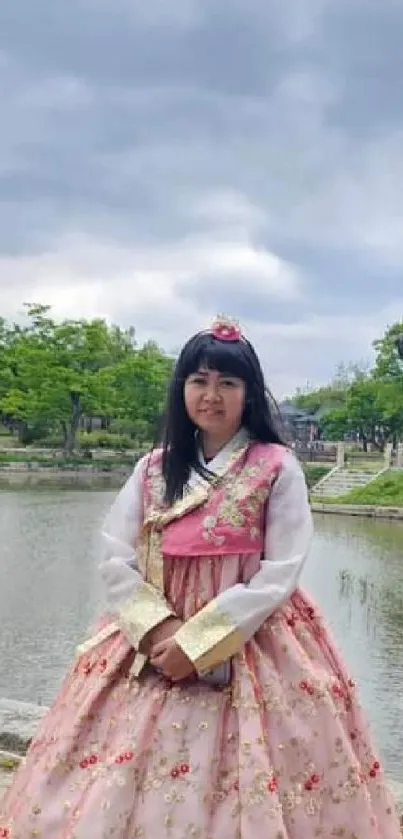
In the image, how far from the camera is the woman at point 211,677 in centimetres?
188

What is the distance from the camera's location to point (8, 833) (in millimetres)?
2006

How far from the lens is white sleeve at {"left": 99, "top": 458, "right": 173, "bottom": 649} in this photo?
2051 mm

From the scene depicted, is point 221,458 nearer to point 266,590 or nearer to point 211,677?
point 266,590

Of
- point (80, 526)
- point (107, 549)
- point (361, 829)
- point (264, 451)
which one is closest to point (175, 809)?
point (361, 829)

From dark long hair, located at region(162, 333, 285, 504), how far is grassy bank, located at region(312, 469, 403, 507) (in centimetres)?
1899

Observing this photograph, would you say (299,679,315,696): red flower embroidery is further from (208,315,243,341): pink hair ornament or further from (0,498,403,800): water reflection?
(0,498,403,800): water reflection

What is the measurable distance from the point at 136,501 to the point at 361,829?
2.69 ft

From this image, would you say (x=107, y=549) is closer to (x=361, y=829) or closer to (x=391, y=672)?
(x=361, y=829)

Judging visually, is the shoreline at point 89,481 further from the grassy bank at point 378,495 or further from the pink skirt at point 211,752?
the pink skirt at point 211,752

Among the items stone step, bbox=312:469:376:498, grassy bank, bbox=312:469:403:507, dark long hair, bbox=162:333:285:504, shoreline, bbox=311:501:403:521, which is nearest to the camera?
dark long hair, bbox=162:333:285:504

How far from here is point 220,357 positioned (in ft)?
7.20

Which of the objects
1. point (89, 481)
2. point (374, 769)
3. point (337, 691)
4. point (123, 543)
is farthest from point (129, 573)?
point (89, 481)

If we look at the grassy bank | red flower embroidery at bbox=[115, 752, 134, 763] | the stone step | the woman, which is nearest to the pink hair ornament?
the woman

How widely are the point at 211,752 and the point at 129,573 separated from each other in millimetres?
411
